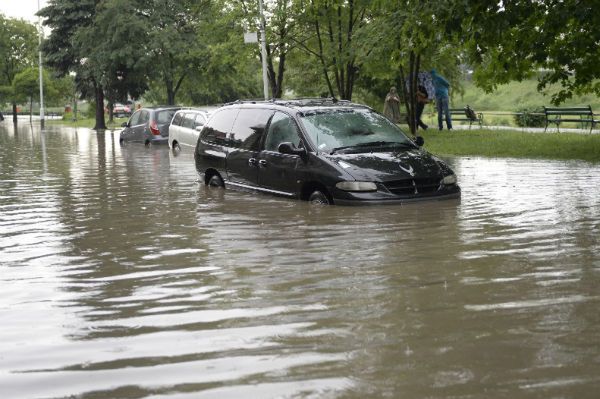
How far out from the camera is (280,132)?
13648mm

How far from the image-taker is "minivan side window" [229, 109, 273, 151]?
14.1m

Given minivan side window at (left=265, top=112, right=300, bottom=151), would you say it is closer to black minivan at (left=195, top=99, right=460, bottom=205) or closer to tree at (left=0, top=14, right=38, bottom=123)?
black minivan at (left=195, top=99, right=460, bottom=205)

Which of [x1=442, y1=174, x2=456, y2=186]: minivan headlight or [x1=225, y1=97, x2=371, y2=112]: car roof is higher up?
[x1=225, y1=97, x2=371, y2=112]: car roof

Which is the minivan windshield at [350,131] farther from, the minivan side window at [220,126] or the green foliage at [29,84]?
the green foliage at [29,84]

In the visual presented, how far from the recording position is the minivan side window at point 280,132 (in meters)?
13.4

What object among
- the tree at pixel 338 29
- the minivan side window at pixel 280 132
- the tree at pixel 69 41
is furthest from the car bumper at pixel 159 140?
the tree at pixel 69 41

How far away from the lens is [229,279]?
7715 mm

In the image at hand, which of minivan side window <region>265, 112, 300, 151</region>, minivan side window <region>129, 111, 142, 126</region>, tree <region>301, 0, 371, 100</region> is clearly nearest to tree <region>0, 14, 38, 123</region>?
minivan side window <region>129, 111, 142, 126</region>

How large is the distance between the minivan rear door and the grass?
26.1 ft

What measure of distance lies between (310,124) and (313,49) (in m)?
25.0

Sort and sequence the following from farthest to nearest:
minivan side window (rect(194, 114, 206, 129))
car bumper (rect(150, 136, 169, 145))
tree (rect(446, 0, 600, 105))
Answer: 1. car bumper (rect(150, 136, 169, 145))
2. minivan side window (rect(194, 114, 206, 129))
3. tree (rect(446, 0, 600, 105))

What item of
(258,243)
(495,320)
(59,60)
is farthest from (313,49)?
(495,320)

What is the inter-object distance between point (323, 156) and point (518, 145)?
12.1 metres

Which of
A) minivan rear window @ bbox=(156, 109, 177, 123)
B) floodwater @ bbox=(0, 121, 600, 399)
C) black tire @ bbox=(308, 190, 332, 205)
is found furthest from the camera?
minivan rear window @ bbox=(156, 109, 177, 123)
